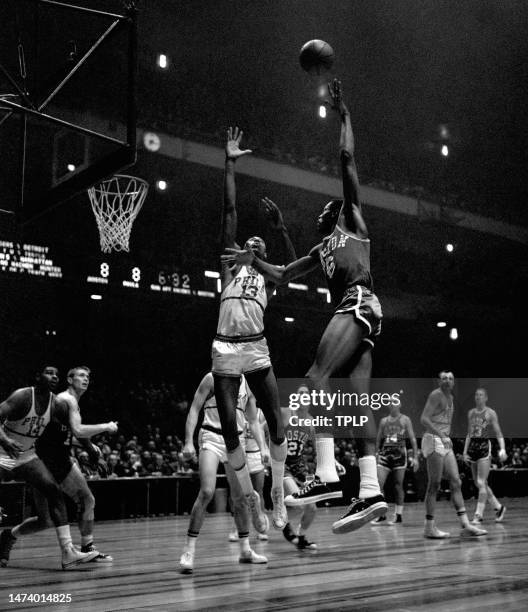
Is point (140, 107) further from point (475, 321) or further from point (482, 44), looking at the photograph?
point (475, 321)

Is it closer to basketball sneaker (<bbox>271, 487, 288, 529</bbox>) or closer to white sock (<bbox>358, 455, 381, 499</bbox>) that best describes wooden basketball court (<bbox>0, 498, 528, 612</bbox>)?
basketball sneaker (<bbox>271, 487, 288, 529</bbox>)

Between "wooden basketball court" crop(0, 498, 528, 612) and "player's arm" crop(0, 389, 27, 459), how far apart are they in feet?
3.57

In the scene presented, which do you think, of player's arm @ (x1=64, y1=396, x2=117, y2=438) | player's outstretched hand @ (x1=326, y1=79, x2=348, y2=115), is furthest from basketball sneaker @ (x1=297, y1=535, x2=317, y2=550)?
player's outstretched hand @ (x1=326, y1=79, x2=348, y2=115)

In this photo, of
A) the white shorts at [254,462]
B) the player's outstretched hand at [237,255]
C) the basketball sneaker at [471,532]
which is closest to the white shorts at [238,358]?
the player's outstretched hand at [237,255]

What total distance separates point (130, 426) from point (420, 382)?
11473 mm

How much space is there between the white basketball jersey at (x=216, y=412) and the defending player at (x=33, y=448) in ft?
4.88

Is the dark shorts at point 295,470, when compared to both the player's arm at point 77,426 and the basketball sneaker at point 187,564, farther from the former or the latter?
the basketball sneaker at point 187,564

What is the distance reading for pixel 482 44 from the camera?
1600cm

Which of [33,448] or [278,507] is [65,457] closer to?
[33,448]

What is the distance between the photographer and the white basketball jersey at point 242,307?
20.2 ft

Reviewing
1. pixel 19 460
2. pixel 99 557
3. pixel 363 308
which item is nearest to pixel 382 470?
pixel 99 557

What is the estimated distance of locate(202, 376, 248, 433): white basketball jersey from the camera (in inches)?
287

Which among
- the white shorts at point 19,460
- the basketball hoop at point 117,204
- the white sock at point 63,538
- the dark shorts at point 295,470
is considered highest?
the basketball hoop at point 117,204

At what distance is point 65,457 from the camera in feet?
24.8
